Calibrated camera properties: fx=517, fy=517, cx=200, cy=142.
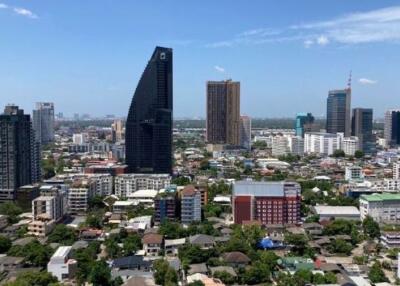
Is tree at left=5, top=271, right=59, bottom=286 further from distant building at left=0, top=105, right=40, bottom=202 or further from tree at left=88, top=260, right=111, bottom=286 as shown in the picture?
distant building at left=0, top=105, right=40, bottom=202

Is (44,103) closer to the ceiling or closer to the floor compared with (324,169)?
closer to the ceiling

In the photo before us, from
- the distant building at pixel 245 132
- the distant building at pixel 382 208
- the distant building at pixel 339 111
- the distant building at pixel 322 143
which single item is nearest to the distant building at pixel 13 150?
the distant building at pixel 382 208

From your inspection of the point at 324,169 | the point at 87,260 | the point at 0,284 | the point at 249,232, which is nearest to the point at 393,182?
the point at 324,169

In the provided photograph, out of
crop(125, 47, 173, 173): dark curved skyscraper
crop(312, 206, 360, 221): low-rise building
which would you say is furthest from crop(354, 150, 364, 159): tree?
crop(312, 206, 360, 221): low-rise building

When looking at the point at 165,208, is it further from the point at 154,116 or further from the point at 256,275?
the point at 154,116

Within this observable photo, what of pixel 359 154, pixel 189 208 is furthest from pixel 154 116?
pixel 359 154

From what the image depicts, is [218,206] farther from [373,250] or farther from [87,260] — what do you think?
[87,260]
